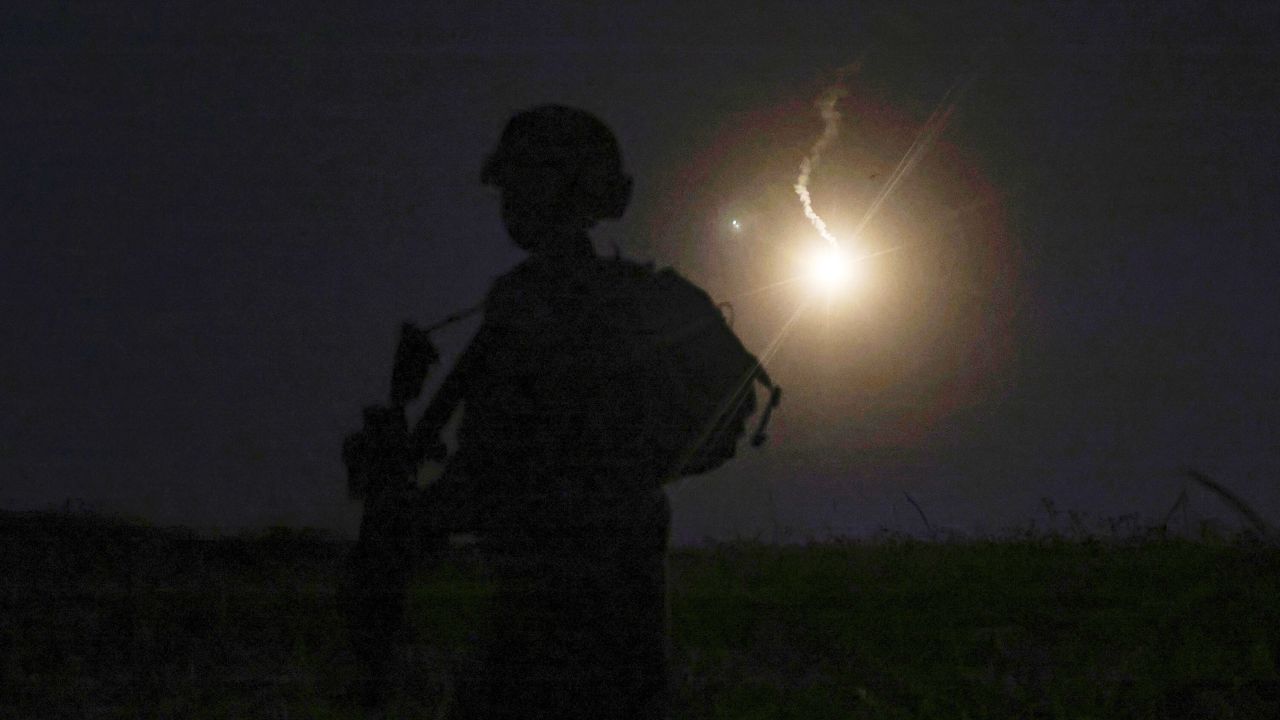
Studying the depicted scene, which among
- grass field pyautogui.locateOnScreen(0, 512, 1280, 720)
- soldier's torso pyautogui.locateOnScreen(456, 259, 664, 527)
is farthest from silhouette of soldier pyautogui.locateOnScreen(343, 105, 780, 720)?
grass field pyautogui.locateOnScreen(0, 512, 1280, 720)

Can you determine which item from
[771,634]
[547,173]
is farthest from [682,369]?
[771,634]

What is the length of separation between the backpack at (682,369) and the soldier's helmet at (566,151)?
19 cm

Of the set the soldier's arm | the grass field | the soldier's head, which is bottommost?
the grass field

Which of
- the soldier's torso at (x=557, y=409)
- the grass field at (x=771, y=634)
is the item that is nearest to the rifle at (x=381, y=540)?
the soldier's torso at (x=557, y=409)

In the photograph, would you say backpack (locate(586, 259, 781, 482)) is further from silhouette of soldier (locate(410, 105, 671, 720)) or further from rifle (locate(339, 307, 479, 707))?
rifle (locate(339, 307, 479, 707))

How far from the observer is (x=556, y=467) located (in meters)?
2.54

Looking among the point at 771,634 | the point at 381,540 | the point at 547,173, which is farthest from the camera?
the point at 771,634

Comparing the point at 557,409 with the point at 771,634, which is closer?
the point at 557,409

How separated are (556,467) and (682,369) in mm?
409

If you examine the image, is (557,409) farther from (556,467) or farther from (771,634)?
(771,634)

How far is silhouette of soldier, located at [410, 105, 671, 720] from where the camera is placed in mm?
2516

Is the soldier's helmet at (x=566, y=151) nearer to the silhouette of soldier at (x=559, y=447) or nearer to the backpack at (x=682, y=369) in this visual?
the silhouette of soldier at (x=559, y=447)

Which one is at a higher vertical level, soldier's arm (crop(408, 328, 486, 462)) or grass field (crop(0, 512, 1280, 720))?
soldier's arm (crop(408, 328, 486, 462))

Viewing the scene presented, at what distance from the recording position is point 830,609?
18.1 feet
